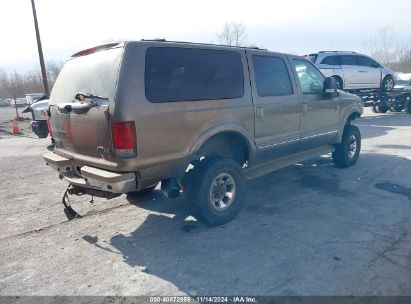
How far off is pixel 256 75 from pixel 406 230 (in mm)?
2612

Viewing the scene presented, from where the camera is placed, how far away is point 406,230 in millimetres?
3730

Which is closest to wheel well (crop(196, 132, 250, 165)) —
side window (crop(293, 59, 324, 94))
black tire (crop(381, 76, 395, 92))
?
side window (crop(293, 59, 324, 94))

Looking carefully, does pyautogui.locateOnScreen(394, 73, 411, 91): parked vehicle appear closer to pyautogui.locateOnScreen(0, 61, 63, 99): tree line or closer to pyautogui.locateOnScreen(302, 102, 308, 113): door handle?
pyautogui.locateOnScreen(302, 102, 308, 113): door handle

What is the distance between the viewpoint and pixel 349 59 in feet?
43.9

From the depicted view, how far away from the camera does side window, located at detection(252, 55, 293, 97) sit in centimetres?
443

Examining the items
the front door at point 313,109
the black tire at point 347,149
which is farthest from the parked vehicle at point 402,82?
the front door at point 313,109

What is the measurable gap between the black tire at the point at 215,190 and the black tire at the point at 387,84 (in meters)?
13.5

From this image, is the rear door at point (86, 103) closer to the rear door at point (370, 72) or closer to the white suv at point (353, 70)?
the white suv at point (353, 70)

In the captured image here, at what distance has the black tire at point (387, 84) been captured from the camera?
48.8ft

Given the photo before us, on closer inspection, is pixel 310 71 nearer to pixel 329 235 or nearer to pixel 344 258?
pixel 329 235

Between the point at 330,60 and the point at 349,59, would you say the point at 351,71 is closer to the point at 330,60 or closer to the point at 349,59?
the point at 349,59

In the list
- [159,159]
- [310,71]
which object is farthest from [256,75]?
[159,159]

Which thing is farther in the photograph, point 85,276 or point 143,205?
point 143,205

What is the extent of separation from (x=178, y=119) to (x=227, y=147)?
114cm
